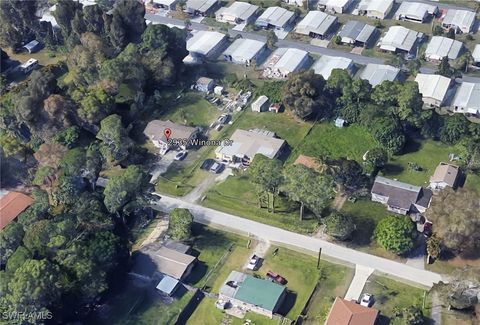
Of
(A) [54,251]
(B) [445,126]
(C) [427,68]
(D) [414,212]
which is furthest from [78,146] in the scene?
(C) [427,68]

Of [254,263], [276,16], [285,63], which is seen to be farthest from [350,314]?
[276,16]

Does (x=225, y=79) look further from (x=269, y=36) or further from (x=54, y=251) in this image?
(x=54, y=251)

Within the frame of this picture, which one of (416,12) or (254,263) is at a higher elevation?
(416,12)

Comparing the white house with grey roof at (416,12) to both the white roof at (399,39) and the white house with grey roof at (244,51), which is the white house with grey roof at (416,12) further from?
the white house with grey roof at (244,51)

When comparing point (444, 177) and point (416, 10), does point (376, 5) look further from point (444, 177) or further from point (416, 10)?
point (444, 177)

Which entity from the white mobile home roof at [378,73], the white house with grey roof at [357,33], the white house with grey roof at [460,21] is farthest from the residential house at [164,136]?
the white house with grey roof at [460,21]

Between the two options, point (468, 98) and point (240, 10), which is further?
point (240, 10)
